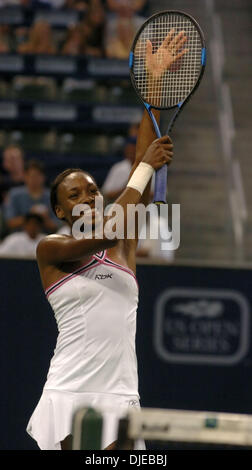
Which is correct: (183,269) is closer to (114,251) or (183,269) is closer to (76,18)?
(114,251)

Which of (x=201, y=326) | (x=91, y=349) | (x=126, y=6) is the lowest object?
(x=91, y=349)

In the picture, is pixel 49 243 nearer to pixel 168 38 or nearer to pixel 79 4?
pixel 168 38

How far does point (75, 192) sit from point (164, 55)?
73 centimetres

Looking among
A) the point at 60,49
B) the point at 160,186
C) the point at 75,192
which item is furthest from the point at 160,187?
the point at 60,49

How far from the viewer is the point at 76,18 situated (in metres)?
11.3

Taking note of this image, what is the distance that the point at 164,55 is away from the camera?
3.89 metres

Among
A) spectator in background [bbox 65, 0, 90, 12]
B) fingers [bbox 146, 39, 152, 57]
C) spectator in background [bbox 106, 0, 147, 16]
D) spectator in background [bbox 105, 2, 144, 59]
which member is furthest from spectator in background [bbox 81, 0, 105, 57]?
fingers [bbox 146, 39, 152, 57]

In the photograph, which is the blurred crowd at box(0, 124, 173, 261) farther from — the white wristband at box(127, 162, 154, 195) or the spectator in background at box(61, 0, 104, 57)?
the white wristband at box(127, 162, 154, 195)

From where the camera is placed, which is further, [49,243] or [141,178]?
[49,243]

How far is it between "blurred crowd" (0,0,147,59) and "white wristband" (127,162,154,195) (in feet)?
23.6

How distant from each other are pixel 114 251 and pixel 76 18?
26.1ft

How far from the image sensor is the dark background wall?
20.1ft

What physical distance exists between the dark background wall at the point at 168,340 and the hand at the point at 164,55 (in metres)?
2.50
